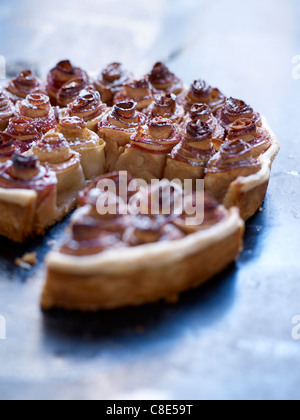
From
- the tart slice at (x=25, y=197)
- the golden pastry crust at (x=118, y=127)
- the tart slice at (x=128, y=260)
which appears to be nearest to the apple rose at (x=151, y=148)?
the golden pastry crust at (x=118, y=127)

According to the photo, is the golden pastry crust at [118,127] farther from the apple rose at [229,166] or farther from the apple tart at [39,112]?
the apple rose at [229,166]

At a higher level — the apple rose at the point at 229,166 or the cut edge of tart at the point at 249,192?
the apple rose at the point at 229,166

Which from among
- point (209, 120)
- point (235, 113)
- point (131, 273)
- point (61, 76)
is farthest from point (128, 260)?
point (61, 76)

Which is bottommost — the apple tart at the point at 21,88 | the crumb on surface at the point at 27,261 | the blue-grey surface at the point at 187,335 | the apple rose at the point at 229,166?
the blue-grey surface at the point at 187,335

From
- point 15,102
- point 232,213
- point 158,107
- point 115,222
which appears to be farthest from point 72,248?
point 15,102
